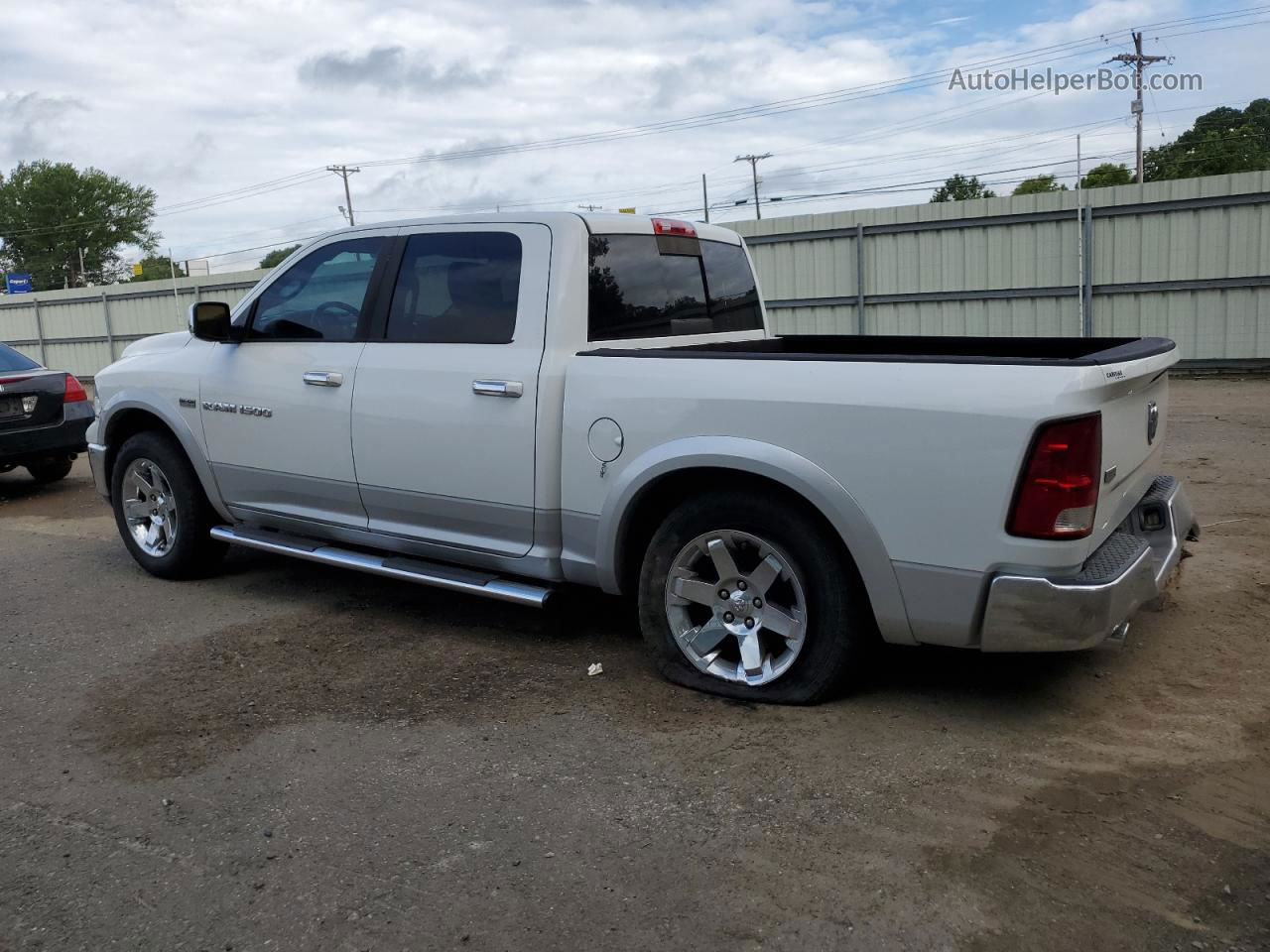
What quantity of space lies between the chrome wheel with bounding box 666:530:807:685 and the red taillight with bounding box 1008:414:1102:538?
2.76 feet

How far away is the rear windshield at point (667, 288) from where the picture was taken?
461 centimetres

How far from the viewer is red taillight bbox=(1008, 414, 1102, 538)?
3.29m

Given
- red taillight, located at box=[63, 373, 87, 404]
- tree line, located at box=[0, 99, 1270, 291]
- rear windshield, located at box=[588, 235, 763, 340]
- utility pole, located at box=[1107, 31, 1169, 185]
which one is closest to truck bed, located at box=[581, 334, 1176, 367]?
rear windshield, located at box=[588, 235, 763, 340]

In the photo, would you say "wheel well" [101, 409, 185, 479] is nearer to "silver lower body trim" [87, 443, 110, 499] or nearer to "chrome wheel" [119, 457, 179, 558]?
"silver lower body trim" [87, 443, 110, 499]

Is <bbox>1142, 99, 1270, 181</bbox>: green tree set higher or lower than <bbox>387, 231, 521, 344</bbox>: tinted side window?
higher

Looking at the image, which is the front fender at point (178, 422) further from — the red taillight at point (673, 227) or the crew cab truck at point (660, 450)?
the red taillight at point (673, 227)

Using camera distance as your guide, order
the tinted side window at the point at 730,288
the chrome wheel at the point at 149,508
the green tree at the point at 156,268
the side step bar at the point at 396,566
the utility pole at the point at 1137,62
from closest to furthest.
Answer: the side step bar at the point at 396,566
the tinted side window at the point at 730,288
the chrome wheel at the point at 149,508
the utility pole at the point at 1137,62
the green tree at the point at 156,268

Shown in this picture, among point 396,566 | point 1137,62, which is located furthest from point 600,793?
point 1137,62

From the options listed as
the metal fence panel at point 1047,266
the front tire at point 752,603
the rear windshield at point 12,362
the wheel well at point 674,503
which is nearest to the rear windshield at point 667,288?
the wheel well at point 674,503

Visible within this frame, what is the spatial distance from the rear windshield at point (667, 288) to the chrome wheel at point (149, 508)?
9.39 feet

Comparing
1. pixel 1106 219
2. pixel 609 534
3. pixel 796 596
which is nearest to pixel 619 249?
pixel 609 534

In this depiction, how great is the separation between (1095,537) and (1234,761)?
804 millimetres

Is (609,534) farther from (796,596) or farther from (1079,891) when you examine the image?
(1079,891)

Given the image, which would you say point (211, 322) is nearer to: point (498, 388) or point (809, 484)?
point (498, 388)
